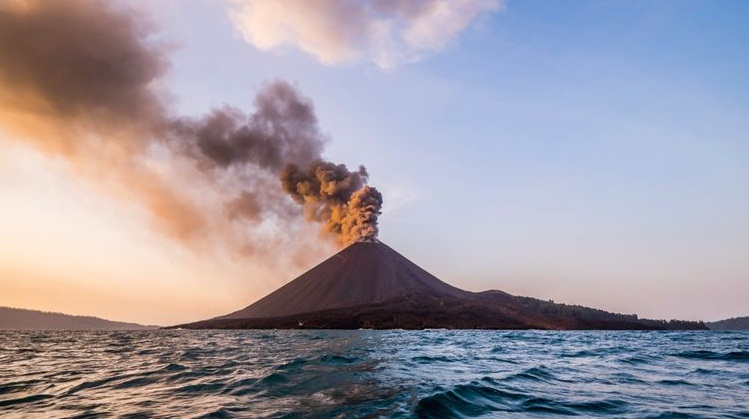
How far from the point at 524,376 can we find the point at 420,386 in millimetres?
6322

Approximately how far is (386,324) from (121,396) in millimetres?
179567

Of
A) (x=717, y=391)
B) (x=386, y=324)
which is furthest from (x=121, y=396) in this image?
(x=386, y=324)

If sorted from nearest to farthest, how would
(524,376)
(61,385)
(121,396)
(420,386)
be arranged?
1. (121,396)
2. (420,386)
3. (61,385)
4. (524,376)

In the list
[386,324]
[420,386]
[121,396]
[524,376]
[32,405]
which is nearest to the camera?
[32,405]

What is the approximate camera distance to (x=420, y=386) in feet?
53.2

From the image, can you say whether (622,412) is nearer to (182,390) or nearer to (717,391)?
(717,391)

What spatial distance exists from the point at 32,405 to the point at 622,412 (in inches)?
674

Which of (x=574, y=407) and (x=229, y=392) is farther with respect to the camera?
(x=229, y=392)

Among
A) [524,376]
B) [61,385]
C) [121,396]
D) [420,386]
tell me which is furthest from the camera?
[524,376]

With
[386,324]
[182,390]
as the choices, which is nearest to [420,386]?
[182,390]

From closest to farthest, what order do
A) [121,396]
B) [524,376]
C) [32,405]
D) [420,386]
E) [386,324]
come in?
[32,405] → [121,396] → [420,386] → [524,376] → [386,324]

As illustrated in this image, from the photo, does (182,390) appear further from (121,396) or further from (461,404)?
(461,404)

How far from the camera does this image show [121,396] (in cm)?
1498

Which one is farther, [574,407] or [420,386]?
[420,386]
